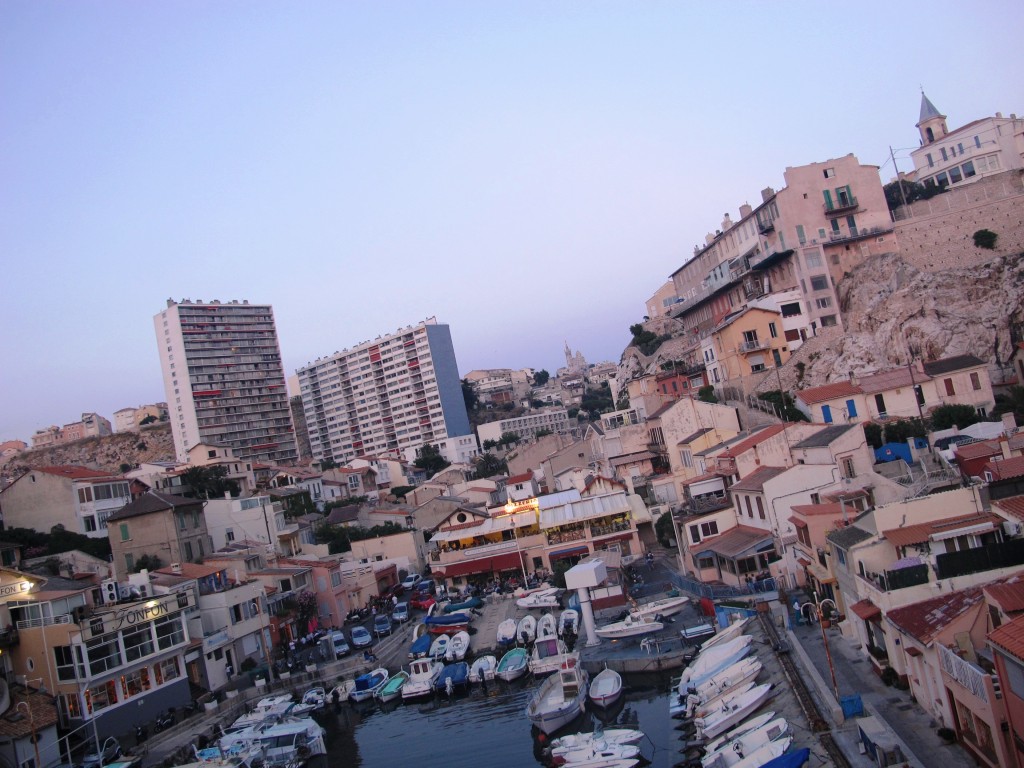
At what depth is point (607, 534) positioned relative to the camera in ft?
136

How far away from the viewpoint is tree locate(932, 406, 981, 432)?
36.4m

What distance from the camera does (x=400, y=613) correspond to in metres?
39.6

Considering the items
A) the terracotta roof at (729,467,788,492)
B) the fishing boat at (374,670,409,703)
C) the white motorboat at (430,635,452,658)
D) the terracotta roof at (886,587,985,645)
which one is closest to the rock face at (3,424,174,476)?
the white motorboat at (430,635,452,658)

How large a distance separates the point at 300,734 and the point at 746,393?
34.1 metres

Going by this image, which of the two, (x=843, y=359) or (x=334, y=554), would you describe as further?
(x=334, y=554)

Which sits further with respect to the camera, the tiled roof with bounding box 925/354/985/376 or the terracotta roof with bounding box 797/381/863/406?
the terracotta roof with bounding box 797/381/863/406

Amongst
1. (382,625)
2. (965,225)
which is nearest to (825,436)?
(382,625)

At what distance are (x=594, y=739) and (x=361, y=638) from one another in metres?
16.5

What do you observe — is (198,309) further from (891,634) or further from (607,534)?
(891,634)

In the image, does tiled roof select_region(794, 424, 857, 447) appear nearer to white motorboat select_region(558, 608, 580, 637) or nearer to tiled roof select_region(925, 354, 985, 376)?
tiled roof select_region(925, 354, 985, 376)

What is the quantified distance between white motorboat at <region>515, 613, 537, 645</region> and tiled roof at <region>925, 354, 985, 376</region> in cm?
2333

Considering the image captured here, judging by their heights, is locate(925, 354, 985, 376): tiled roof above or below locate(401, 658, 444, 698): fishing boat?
above

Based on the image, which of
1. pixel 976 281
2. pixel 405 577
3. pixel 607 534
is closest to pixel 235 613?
pixel 405 577

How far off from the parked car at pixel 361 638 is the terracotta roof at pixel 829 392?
24.4 m
